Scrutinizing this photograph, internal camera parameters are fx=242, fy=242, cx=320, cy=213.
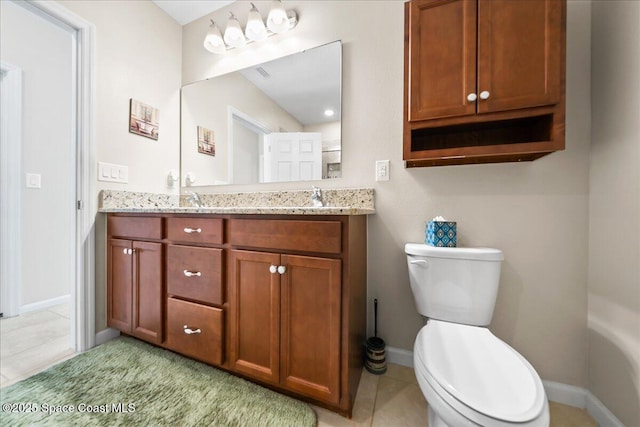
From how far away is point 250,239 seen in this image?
1120 mm

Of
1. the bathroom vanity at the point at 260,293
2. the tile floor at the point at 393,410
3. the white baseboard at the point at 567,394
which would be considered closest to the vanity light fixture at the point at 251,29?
the bathroom vanity at the point at 260,293

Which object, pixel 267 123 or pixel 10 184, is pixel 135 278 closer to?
pixel 267 123

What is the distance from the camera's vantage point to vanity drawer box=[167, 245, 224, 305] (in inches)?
46.9

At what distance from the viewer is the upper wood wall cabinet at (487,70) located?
93 cm

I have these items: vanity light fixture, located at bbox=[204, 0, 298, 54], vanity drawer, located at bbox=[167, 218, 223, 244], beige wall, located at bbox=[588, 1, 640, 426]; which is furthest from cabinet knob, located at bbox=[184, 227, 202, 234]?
beige wall, located at bbox=[588, 1, 640, 426]

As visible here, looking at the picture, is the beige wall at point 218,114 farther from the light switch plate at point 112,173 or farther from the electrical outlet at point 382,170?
the electrical outlet at point 382,170

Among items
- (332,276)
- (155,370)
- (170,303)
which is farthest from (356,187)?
(155,370)

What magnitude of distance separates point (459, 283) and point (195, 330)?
1.30 m

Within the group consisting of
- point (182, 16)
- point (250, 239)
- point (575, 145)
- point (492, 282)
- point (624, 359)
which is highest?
point (182, 16)

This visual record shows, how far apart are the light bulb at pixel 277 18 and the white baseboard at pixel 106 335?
2.27 metres

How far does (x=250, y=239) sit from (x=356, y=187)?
0.70 meters

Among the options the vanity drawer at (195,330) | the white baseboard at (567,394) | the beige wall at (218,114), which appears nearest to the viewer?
the white baseboard at (567,394)

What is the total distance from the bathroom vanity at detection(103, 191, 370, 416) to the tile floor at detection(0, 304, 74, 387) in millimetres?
465

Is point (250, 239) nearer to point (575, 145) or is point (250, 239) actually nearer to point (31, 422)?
point (31, 422)
